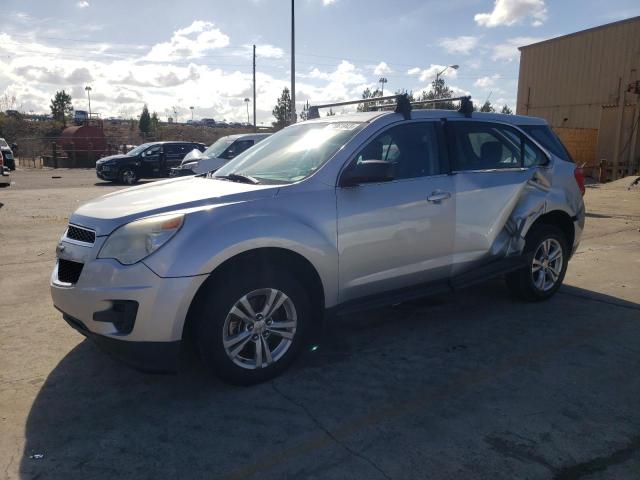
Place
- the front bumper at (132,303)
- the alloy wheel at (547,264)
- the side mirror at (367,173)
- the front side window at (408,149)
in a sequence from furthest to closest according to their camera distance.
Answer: the alloy wheel at (547,264) → the front side window at (408,149) → the side mirror at (367,173) → the front bumper at (132,303)

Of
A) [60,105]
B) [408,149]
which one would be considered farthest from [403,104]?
[60,105]

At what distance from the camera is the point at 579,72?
29.3 m

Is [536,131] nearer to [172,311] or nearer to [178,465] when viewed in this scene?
[172,311]

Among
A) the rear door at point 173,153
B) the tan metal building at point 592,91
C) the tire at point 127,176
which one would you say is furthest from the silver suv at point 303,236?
the tan metal building at point 592,91

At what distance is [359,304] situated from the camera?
12.7 feet

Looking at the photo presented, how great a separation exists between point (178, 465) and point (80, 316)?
1152 millimetres

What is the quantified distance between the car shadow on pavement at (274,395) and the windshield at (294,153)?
4.41 ft

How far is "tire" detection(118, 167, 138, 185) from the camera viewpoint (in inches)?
823

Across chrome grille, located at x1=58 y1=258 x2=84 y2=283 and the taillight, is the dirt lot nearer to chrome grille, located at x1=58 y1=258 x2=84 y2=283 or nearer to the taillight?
chrome grille, located at x1=58 y1=258 x2=84 y2=283

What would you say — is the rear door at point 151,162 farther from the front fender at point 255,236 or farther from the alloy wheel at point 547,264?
the front fender at point 255,236

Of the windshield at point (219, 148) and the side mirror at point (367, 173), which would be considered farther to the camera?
the windshield at point (219, 148)

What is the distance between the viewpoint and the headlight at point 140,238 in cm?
309

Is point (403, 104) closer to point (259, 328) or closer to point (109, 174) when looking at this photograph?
point (259, 328)

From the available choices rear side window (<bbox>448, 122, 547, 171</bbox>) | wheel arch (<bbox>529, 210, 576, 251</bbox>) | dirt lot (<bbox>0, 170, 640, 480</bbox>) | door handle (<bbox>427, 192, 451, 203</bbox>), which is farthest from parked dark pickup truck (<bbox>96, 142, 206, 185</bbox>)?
door handle (<bbox>427, 192, 451, 203</bbox>)
